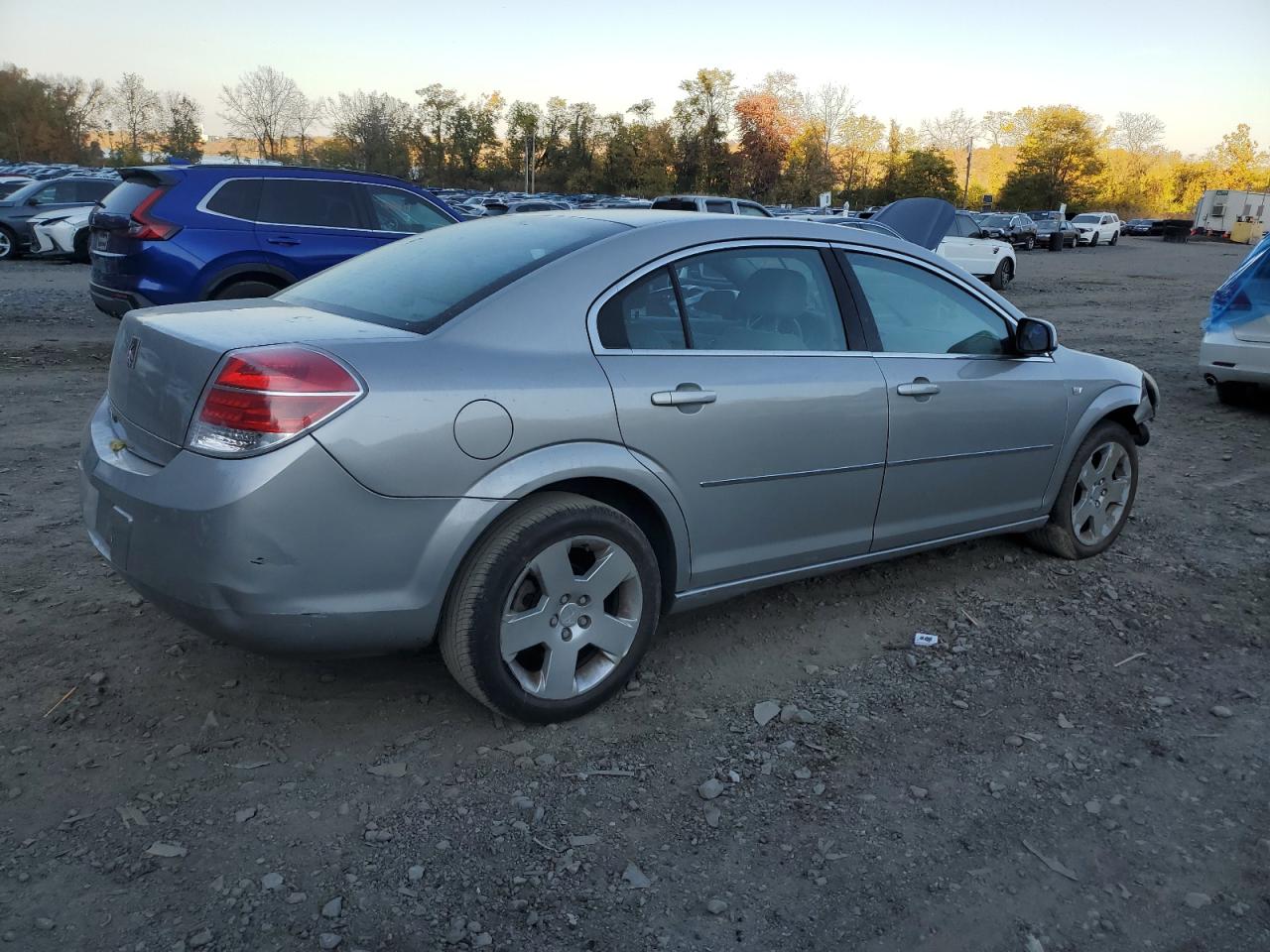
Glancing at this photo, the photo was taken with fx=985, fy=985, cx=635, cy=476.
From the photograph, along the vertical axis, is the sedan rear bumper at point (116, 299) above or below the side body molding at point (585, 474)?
below

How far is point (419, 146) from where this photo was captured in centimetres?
8681

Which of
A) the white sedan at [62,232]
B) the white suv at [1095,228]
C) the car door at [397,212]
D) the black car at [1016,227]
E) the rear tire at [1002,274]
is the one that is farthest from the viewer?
the white suv at [1095,228]

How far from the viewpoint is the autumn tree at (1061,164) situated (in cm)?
7925

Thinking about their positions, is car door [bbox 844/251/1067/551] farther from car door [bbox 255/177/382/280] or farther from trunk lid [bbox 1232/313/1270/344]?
car door [bbox 255/177/382/280]

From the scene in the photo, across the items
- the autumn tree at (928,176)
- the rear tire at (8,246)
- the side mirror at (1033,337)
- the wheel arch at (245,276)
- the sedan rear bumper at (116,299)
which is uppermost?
the autumn tree at (928,176)

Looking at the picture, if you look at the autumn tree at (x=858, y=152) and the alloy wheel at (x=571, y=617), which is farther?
the autumn tree at (x=858, y=152)

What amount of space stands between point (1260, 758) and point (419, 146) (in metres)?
91.3

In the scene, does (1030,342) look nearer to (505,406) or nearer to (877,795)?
(877,795)

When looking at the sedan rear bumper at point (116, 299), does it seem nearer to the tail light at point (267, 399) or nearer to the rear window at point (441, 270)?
the rear window at point (441, 270)

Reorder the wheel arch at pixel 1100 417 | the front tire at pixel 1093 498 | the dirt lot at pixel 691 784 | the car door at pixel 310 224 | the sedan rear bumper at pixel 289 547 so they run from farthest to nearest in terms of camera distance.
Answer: the car door at pixel 310 224 < the front tire at pixel 1093 498 < the wheel arch at pixel 1100 417 < the sedan rear bumper at pixel 289 547 < the dirt lot at pixel 691 784

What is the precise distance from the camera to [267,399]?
8.46 feet

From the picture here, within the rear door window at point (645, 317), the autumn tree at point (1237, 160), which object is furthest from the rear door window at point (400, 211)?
the autumn tree at point (1237, 160)

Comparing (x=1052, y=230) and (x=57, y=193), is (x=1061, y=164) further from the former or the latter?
(x=57, y=193)

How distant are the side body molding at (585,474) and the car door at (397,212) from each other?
22.7 feet
